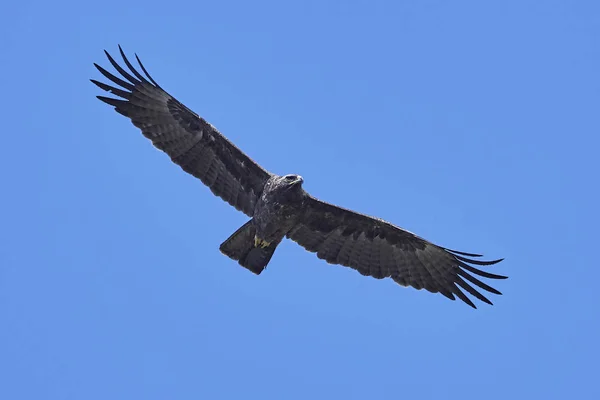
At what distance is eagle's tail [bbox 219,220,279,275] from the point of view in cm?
2403

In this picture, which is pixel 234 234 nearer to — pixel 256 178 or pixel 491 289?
pixel 256 178

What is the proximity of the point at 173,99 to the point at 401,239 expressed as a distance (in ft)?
14.9

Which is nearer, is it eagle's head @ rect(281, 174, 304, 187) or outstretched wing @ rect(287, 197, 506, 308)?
eagle's head @ rect(281, 174, 304, 187)

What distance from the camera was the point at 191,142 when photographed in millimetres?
24359

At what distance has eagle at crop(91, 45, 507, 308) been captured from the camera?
2403 centimetres

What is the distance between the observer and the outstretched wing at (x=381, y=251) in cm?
2444

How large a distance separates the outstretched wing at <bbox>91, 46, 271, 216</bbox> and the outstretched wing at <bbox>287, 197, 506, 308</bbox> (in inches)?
47.0

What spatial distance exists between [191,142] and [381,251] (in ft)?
12.3

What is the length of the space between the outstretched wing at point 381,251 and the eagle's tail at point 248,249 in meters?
0.72

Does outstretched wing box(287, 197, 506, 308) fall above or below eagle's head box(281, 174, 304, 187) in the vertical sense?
above

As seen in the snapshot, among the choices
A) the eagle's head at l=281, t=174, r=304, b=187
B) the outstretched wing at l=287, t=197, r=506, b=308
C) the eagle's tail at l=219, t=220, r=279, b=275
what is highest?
the outstretched wing at l=287, t=197, r=506, b=308

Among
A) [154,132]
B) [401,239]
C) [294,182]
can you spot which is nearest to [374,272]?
[401,239]

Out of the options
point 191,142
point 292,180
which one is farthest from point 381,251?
point 191,142

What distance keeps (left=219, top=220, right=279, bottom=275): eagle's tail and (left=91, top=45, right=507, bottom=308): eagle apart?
0.05 ft
